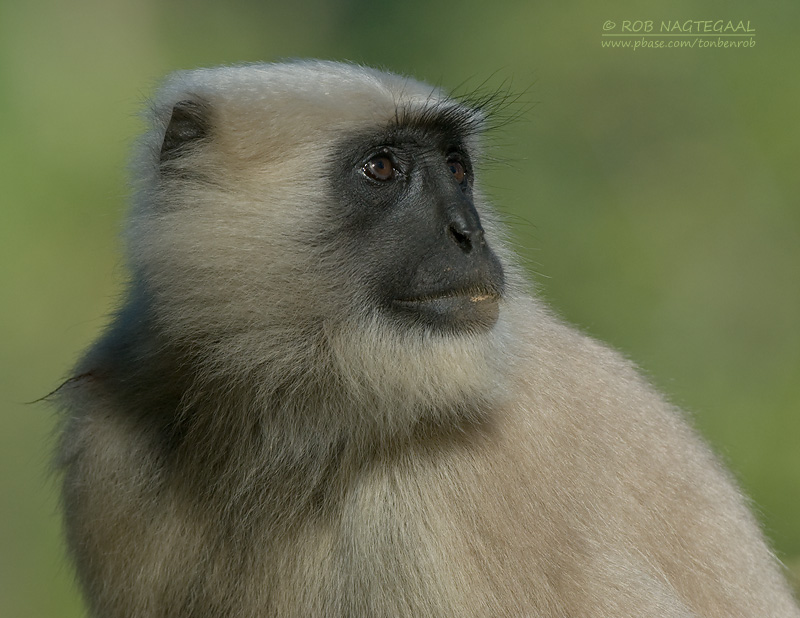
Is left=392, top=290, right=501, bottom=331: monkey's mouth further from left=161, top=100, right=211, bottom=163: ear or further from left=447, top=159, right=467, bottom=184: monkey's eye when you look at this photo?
left=161, top=100, right=211, bottom=163: ear

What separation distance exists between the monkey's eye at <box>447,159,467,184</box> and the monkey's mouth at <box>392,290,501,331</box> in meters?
0.67

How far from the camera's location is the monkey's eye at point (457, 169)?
392 cm

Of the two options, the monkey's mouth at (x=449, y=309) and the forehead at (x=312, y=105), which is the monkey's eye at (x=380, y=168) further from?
the monkey's mouth at (x=449, y=309)

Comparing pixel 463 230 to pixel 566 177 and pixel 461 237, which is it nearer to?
pixel 461 237

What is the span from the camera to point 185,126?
372 cm

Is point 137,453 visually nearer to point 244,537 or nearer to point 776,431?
point 244,537

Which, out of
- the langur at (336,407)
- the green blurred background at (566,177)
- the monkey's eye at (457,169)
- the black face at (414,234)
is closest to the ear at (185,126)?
the langur at (336,407)

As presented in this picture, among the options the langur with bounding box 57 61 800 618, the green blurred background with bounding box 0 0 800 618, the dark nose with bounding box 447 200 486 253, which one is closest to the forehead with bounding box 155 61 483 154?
the langur with bounding box 57 61 800 618

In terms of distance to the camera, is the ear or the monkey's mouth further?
the ear

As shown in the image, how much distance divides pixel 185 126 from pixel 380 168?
0.72 metres

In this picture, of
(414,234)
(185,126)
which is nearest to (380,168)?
(414,234)

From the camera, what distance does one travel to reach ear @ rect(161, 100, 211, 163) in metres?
3.71

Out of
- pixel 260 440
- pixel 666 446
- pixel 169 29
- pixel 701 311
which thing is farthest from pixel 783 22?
pixel 260 440

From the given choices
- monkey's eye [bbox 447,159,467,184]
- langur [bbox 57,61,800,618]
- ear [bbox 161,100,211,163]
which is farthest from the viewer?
monkey's eye [bbox 447,159,467,184]
